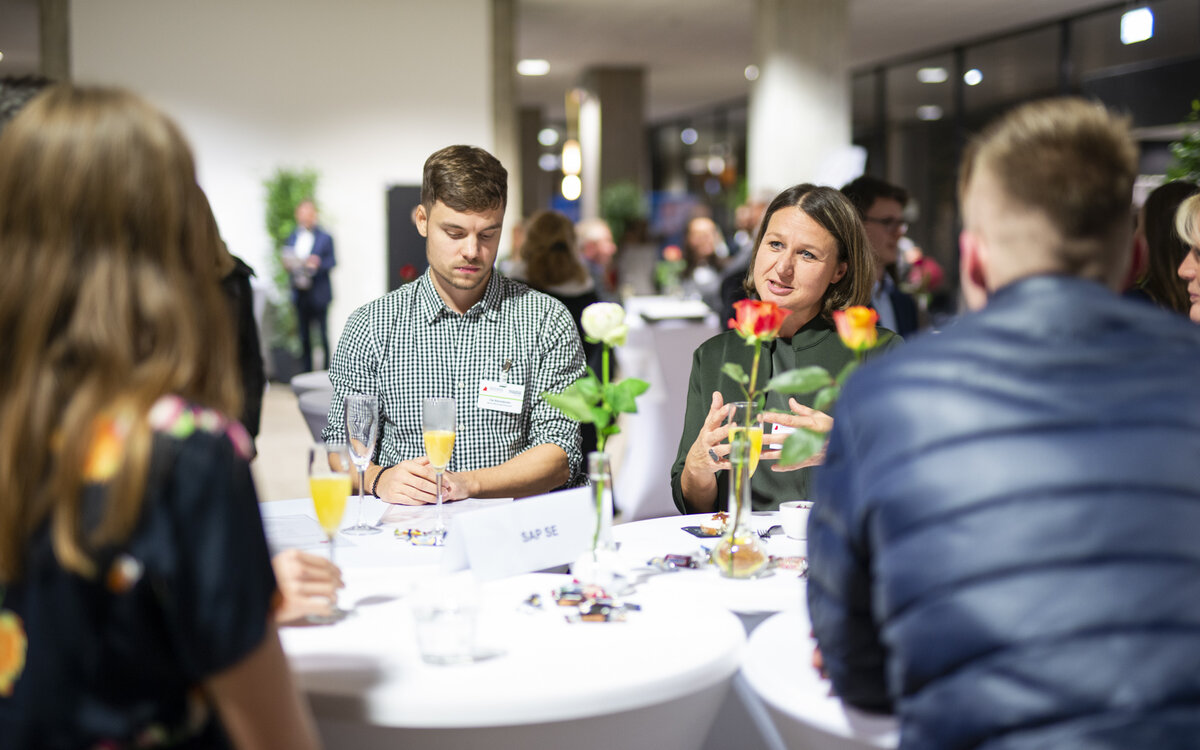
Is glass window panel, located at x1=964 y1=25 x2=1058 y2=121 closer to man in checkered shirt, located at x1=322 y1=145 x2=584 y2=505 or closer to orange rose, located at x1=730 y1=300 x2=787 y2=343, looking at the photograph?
man in checkered shirt, located at x1=322 y1=145 x2=584 y2=505

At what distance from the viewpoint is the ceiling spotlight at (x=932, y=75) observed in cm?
1371

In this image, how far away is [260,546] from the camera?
3.16 feet

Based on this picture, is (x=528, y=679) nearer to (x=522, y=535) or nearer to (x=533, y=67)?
(x=522, y=535)

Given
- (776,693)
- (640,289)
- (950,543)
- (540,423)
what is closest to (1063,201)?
(950,543)

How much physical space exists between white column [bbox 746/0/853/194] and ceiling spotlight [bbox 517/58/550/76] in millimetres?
5945

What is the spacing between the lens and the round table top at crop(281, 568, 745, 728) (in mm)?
1183

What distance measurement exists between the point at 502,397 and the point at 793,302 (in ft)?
2.42

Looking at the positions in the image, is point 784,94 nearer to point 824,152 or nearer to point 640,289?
point 824,152

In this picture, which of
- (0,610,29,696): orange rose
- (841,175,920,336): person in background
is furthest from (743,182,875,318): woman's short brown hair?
(0,610,29,696): orange rose

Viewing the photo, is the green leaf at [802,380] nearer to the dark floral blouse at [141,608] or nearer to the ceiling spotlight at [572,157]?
the dark floral blouse at [141,608]

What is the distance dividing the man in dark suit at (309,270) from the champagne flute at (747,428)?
27.0ft

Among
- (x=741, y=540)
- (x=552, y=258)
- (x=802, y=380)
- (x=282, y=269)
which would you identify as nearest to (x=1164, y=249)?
(x=741, y=540)

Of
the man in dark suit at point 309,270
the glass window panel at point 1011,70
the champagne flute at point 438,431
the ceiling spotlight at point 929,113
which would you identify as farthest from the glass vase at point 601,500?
the ceiling spotlight at point 929,113

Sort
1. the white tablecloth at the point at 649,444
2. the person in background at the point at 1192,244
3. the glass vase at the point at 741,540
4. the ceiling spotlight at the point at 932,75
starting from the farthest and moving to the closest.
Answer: the ceiling spotlight at the point at 932,75 → the white tablecloth at the point at 649,444 → the person in background at the point at 1192,244 → the glass vase at the point at 741,540
